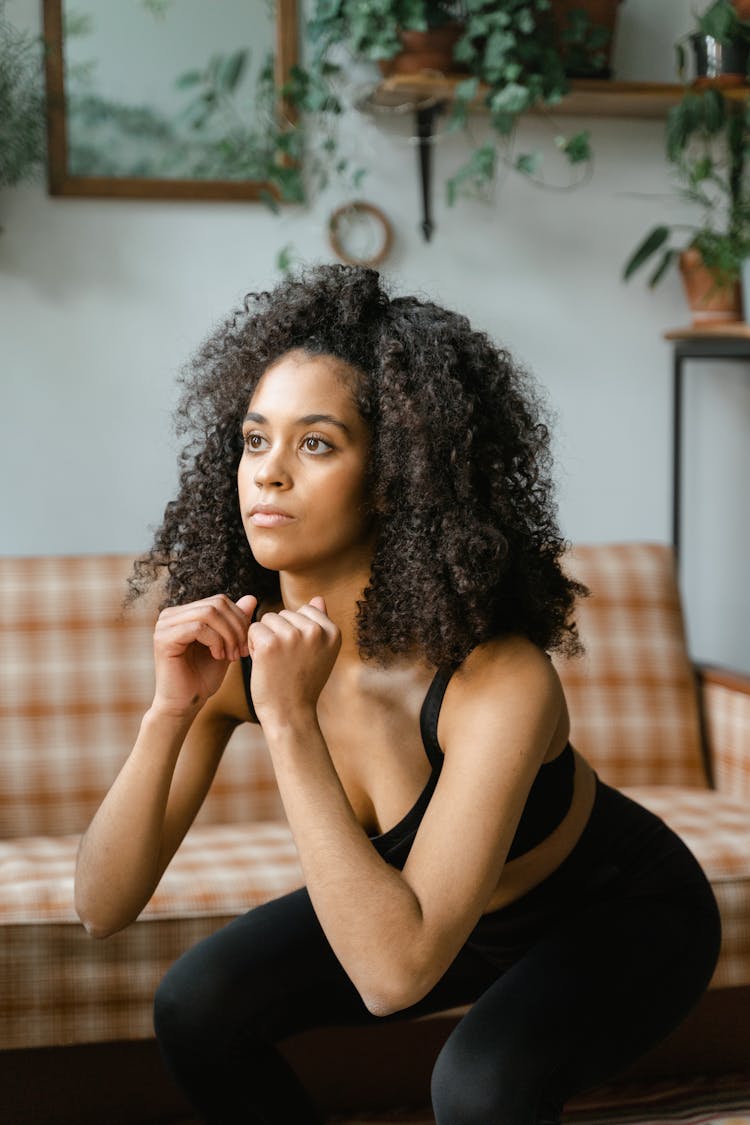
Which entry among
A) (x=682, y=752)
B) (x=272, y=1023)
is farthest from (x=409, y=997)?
(x=682, y=752)

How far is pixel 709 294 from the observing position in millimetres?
2723

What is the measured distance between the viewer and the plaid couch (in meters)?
1.65

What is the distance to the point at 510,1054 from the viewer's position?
1.13 metres

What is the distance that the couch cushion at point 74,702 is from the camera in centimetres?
215

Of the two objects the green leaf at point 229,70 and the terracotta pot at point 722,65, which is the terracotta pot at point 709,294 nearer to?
the terracotta pot at point 722,65

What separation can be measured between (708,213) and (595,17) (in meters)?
0.48

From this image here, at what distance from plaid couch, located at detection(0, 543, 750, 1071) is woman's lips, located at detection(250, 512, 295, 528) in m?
0.69

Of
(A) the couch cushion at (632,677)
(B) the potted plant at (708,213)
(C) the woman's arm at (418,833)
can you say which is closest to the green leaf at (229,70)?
(B) the potted plant at (708,213)

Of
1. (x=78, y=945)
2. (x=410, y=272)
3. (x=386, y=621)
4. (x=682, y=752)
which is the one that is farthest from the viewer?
(x=410, y=272)

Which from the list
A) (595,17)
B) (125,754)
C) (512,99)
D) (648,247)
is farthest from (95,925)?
(595,17)

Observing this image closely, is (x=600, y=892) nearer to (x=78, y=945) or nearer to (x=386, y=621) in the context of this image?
(x=386, y=621)

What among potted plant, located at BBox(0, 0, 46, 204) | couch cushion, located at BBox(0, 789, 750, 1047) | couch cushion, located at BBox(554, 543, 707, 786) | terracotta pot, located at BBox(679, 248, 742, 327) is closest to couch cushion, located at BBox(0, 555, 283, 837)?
couch cushion, located at BBox(0, 789, 750, 1047)

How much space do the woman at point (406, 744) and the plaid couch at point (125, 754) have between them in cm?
35

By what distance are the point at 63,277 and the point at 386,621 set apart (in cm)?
150
